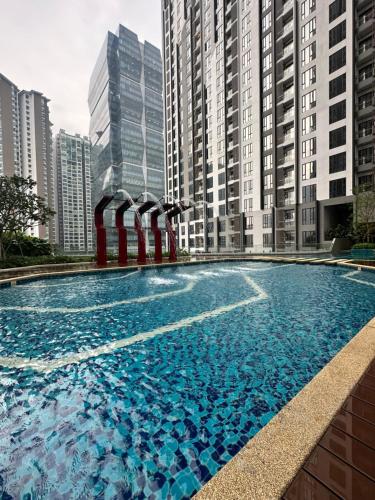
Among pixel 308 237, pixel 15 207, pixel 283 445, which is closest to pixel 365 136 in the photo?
pixel 308 237

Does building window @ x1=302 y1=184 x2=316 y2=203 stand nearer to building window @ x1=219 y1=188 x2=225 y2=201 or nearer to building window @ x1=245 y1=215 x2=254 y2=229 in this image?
building window @ x1=245 y1=215 x2=254 y2=229

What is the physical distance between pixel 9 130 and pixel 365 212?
332ft

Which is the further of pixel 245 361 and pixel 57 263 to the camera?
pixel 57 263

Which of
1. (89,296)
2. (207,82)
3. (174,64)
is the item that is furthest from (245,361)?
(174,64)

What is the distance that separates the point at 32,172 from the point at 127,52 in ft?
192

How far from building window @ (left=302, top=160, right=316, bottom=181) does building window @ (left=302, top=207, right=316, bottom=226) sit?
4.34m

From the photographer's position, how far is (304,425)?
92.4 inches

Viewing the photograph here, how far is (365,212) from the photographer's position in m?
24.8

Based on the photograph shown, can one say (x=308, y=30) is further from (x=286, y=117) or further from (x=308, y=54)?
(x=286, y=117)

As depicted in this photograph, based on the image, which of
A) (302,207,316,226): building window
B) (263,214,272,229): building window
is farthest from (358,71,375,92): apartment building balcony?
(263,214,272,229): building window

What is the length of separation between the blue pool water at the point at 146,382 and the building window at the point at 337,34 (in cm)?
3595

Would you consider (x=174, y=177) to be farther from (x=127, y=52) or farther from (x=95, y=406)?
(x=127, y=52)

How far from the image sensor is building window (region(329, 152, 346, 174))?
97.2ft

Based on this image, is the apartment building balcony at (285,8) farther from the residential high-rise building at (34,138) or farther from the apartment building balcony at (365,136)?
the residential high-rise building at (34,138)
